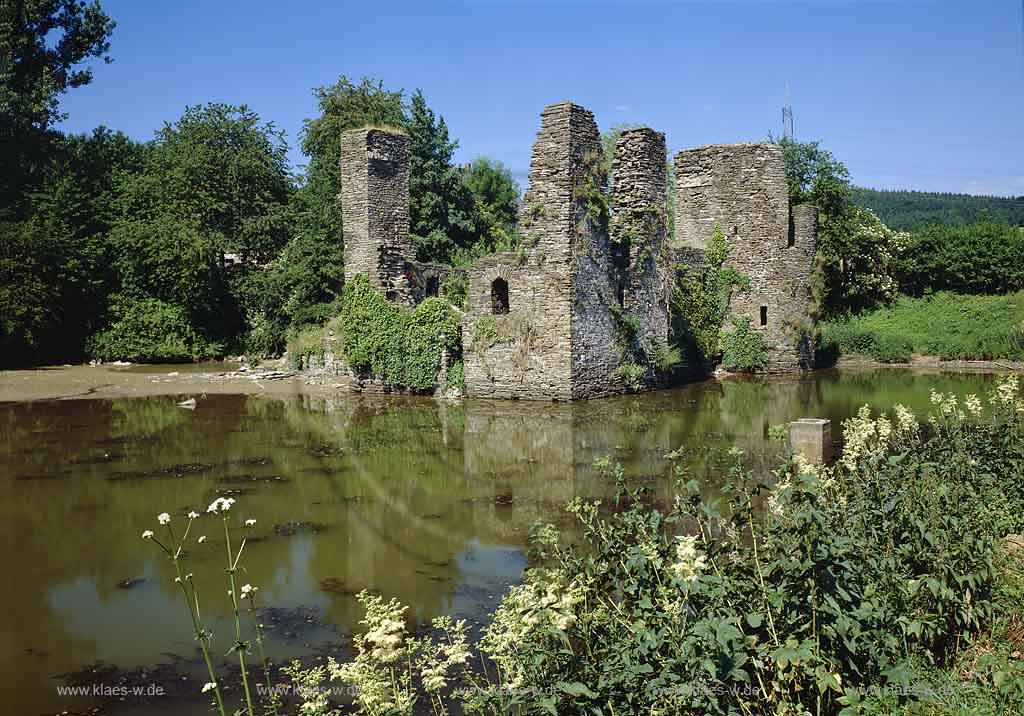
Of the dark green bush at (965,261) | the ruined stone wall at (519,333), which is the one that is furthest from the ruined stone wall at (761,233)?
the dark green bush at (965,261)

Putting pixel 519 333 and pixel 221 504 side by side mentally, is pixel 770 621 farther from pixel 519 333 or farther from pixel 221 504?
pixel 519 333

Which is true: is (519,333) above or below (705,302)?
below

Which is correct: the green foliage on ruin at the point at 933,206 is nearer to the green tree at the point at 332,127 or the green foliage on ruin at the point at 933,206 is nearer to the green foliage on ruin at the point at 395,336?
the green tree at the point at 332,127

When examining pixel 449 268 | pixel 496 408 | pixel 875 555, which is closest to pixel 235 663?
pixel 875 555

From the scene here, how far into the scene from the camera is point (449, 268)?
23.5m

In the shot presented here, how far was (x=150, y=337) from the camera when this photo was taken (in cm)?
2861

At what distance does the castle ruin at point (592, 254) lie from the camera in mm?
17438

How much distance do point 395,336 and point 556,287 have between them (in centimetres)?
451

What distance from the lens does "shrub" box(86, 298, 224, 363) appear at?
93.2 feet

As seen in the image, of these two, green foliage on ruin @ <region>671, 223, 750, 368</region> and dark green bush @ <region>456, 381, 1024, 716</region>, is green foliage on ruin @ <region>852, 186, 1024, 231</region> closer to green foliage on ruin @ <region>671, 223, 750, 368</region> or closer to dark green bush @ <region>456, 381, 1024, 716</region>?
green foliage on ruin @ <region>671, 223, 750, 368</region>

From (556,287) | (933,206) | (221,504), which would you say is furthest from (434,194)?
(933,206)

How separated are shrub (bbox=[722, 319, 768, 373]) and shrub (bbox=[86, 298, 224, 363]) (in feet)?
56.8

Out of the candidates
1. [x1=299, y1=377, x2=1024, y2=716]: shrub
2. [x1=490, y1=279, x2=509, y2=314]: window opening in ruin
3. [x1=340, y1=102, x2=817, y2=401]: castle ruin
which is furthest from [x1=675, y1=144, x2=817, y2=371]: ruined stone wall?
[x1=299, y1=377, x2=1024, y2=716]: shrub

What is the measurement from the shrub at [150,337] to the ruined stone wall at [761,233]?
16.9 meters
